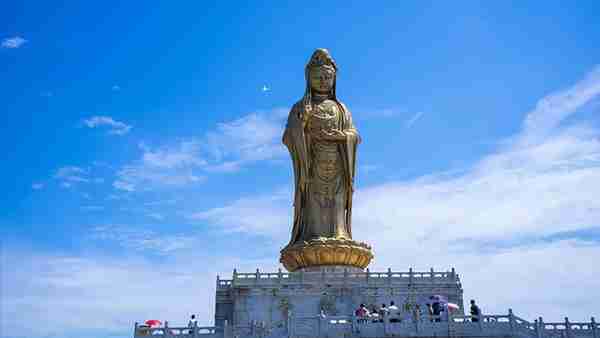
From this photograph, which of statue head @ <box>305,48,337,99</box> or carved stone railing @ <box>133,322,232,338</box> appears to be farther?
statue head @ <box>305,48,337,99</box>

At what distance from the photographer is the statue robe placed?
33.1 m

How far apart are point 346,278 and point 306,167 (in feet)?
20.0

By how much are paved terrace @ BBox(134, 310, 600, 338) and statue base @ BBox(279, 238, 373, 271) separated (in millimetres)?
8286

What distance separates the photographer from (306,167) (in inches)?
1305

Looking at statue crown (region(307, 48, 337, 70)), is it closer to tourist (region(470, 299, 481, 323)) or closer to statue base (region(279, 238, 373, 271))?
statue base (region(279, 238, 373, 271))

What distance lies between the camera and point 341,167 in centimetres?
3378

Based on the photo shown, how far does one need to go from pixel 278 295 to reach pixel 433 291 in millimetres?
Answer: 6138

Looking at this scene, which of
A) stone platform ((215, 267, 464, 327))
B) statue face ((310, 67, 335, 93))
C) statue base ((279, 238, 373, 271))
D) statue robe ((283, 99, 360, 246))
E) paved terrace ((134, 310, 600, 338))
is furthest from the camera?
statue face ((310, 67, 335, 93))

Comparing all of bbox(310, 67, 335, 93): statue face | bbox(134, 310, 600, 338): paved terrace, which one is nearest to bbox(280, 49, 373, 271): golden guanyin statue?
bbox(310, 67, 335, 93): statue face

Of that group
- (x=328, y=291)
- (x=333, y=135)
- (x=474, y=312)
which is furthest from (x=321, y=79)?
(x=474, y=312)

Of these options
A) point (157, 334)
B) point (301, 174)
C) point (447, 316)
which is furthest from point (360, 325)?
point (301, 174)

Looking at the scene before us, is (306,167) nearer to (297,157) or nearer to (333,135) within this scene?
(297,157)

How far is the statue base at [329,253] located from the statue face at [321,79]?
737 cm

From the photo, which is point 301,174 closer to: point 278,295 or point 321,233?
point 321,233
